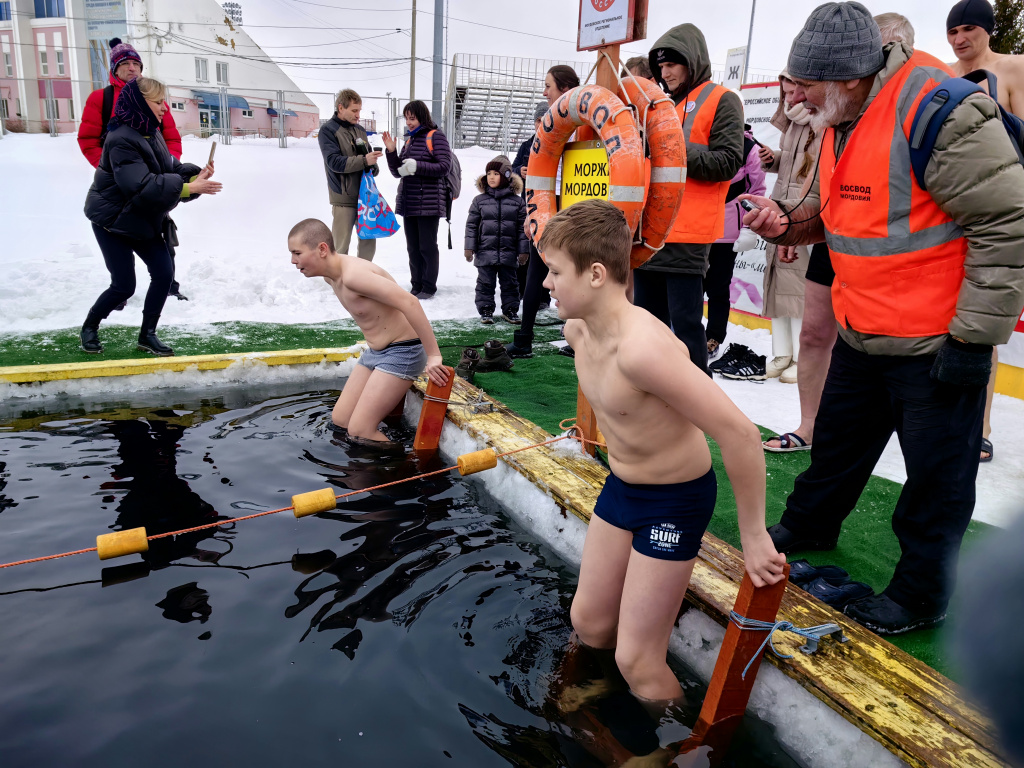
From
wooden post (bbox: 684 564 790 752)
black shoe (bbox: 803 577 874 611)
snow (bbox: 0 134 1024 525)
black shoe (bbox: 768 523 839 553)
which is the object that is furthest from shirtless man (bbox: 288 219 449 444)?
wooden post (bbox: 684 564 790 752)

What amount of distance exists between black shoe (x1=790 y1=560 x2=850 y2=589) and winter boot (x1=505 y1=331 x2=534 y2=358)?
13.1ft

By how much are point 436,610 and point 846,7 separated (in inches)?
107

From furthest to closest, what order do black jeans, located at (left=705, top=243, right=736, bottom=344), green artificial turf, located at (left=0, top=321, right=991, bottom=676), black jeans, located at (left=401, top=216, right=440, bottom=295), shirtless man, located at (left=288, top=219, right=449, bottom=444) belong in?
black jeans, located at (left=401, top=216, right=440, bottom=295), black jeans, located at (left=705, top=243, right=736, bottom=344), shirtless man, located at (left=288, top=219, right=449, bottom=444), green artificial turf, located at (left=0, top=321, right=991, bottom=676)

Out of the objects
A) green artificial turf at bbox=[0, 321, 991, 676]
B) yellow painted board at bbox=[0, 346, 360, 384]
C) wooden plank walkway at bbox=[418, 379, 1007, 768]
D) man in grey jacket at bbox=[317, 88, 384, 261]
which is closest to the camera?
wooden plank walkway at bbox=[418, 379, 1007, 768]

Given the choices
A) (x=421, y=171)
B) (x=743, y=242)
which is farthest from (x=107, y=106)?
(x=743, y=242)

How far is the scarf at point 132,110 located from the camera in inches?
220

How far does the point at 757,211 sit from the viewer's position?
2918 millimetres

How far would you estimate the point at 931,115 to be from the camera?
2.23 metres

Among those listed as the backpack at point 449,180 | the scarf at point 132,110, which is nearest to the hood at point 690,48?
the scarf at point 132,110

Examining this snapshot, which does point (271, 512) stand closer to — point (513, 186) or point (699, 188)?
point (699, 188)

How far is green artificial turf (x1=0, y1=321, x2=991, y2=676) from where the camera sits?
305 cm

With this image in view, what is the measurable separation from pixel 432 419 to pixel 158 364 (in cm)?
228

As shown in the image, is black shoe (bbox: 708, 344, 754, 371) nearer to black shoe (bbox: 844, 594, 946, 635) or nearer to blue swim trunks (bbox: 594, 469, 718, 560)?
black shoe (bbox: 844, 594, 946, 635)

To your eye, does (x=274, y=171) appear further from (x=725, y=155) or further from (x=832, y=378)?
(x=832, y=378)
